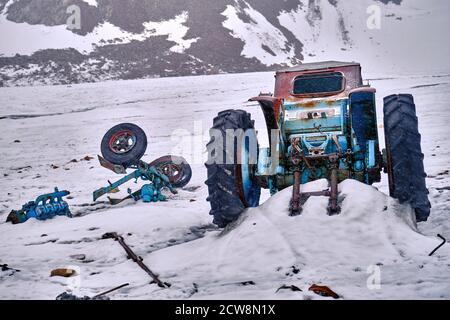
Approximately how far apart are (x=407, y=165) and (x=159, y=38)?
4277 cm

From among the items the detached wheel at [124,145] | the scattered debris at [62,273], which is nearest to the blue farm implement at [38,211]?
the detached wheel at [124,145]

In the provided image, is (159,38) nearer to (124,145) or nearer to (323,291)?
(124,145)

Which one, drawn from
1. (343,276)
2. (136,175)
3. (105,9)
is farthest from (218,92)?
(105,9)

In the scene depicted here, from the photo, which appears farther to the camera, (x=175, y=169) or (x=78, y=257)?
(x=175, y=169)

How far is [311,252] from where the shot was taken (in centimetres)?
327

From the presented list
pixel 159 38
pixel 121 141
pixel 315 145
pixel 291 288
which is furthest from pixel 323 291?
pixel 159 38

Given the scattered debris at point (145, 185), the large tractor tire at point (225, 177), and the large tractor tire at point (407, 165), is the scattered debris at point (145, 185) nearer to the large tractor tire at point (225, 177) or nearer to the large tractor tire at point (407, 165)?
the large tractor tire at point (225, 177)

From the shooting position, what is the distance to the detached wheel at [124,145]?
621cm

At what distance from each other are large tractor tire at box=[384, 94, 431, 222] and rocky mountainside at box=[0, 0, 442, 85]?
29974 millimetres

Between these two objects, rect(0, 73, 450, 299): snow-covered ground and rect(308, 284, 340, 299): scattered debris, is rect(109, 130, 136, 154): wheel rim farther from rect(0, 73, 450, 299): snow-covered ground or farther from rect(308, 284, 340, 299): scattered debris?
rect(308, 284, 340, 299): scattered debris

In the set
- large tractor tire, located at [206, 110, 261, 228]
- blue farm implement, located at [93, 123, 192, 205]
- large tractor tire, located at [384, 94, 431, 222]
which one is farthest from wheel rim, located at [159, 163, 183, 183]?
large tractor tire, located at [384, 94, 431, 222]

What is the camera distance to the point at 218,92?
23359mm
